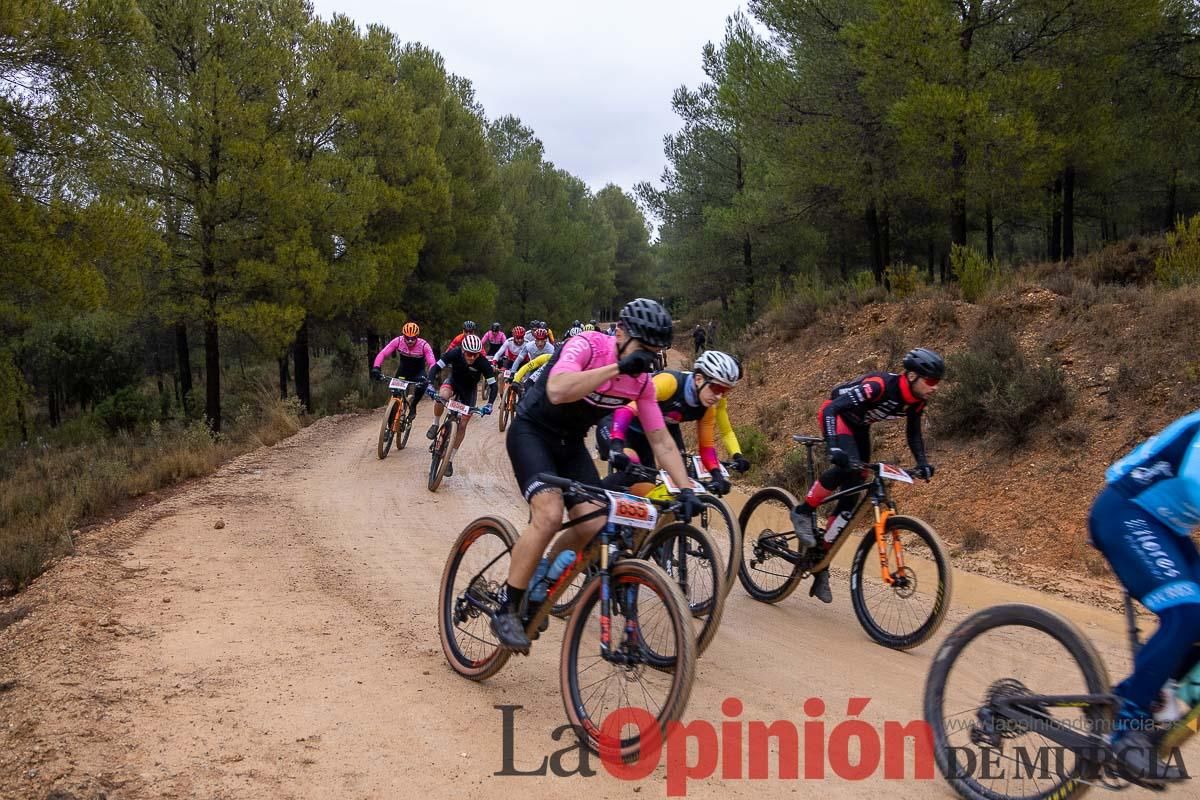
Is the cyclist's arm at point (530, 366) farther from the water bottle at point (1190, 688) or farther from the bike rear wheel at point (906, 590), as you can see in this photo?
the water bottle at point (1190, 688)

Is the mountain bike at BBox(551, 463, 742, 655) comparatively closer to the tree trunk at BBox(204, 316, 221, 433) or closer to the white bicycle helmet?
the white bicycle helmet

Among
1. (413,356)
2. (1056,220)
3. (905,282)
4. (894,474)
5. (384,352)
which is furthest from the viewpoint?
(1056,220)

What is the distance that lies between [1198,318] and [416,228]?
22828 mm

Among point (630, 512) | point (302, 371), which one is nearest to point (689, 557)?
point (630, 512)

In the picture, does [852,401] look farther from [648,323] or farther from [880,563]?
[648,323]

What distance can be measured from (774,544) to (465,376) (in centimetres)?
682

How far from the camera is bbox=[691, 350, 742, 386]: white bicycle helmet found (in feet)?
20.0

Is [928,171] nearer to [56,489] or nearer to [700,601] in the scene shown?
[700,601]

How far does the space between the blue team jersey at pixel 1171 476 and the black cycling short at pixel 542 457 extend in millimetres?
2527

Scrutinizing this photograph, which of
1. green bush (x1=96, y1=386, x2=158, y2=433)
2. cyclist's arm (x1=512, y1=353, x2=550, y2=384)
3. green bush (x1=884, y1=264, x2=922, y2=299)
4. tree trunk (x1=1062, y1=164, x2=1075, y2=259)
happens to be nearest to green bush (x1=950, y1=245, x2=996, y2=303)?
green bush (x1=884, y1=264, x2=922, y2=299)

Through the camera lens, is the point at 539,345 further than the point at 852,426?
Yes

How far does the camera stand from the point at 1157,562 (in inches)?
121

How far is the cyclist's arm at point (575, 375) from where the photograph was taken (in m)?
4.12


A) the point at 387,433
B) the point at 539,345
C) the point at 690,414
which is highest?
the point at 539,345
